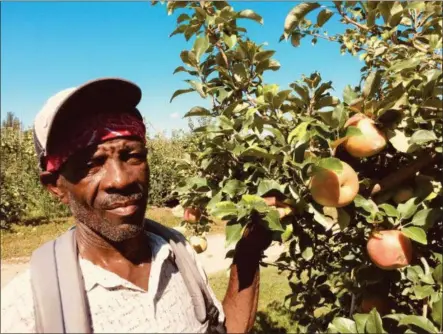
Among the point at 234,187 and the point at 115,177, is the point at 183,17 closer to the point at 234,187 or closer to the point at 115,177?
the point at 234,187

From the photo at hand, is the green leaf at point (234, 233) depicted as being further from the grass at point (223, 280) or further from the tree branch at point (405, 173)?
the grass at point (223, 280)

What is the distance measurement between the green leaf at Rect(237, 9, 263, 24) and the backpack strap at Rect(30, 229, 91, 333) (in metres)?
1.12

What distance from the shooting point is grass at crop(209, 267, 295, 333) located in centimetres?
400

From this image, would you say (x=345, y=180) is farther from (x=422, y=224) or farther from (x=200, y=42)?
(x=200, y=42)

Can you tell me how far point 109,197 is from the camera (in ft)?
3.45

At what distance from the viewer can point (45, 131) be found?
1.02 m

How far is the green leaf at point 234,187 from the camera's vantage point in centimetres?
134

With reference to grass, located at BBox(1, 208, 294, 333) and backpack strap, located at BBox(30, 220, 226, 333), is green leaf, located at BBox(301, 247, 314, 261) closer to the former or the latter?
backpack strap, located at BBox(30, 220, 226, 333)

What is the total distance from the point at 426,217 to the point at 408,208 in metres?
0.06

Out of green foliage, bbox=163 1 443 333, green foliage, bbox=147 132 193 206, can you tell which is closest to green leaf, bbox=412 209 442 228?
green foliage, bbox=163 1 443 333

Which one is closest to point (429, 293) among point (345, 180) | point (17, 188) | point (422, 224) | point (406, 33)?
point (422, 224)

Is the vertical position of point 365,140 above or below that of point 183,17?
below

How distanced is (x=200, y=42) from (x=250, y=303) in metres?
0.96

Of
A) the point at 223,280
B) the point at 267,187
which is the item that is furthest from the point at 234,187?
the point at 223,280
